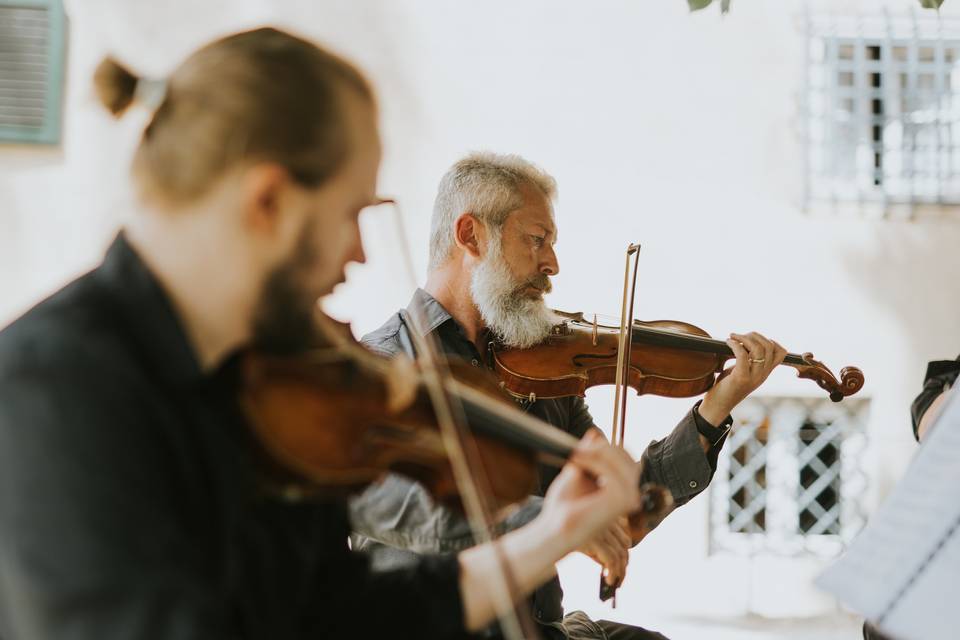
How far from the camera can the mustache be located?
223 centimetres

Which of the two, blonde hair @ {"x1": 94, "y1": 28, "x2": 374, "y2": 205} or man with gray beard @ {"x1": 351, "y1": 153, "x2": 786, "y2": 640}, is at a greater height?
blonde hair @ {"x1": 94, "y1": 28, "x2": 374, "y2": 205}

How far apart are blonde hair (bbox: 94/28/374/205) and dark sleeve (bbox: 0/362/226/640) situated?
24 centimetres

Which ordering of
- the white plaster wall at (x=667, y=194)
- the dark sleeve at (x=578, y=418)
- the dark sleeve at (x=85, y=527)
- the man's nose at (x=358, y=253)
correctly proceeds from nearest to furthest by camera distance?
the dark sleeve at (x=85, y=527) < the man's nose at (x=358, y=253) < the dark sleeve at (x=578, y=418) < the white plaster wall at (x=667, y=194)

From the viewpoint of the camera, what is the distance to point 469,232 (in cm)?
226

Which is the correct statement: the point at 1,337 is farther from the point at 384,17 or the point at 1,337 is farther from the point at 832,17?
the point at 832,17

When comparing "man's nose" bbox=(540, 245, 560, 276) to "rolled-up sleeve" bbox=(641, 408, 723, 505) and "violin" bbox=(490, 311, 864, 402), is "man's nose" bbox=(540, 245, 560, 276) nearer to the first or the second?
"violin" bbox=(490, 311, 864, 402)

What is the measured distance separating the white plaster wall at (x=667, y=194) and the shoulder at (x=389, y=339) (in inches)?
75.7

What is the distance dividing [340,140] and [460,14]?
10.5 feet

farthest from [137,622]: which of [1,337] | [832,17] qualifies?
[832,17]

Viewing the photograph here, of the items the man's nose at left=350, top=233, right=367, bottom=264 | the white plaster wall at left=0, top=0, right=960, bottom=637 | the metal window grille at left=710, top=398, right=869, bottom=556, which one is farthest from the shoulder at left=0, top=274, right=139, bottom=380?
the metal window grille at left=710, top=398, right=869, bottom=556

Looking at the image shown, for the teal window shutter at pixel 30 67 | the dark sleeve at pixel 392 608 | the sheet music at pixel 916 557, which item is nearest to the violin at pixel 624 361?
the sheet music at pixel 916 557

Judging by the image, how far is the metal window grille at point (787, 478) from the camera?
13.4 ft

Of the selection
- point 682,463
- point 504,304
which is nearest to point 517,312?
point 504,304

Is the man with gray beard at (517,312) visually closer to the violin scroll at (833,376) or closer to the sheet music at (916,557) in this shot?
the violin scroll at (833,376)
